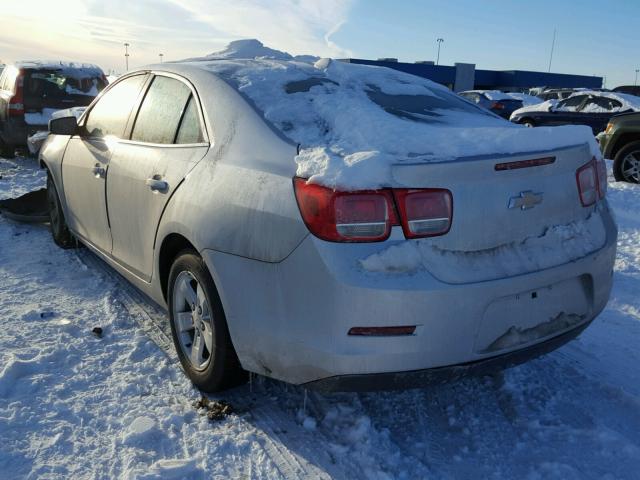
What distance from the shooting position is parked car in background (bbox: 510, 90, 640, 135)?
13242 mm

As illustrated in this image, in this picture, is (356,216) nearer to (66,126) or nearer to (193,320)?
(193,320)

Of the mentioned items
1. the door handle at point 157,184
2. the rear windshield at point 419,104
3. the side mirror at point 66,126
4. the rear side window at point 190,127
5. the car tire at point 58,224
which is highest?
the rear windshield at point 419,104

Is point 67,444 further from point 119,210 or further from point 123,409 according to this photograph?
point 119,210

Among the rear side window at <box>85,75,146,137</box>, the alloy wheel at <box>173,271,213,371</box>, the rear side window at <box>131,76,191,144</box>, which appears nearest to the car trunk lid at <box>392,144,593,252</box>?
the alloy wheel at <box>173,271,213,371</box>

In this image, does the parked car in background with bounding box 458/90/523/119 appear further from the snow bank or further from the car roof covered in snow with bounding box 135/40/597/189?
the snow bank

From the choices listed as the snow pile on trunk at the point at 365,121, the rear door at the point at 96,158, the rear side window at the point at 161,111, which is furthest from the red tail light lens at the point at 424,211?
the rear door at the point at 96,158

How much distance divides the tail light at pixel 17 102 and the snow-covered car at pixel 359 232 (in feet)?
27.9

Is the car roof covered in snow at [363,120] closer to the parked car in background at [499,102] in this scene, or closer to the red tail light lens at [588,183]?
the red tail light lens at [588,183]

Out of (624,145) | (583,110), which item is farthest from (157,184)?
(583,110)

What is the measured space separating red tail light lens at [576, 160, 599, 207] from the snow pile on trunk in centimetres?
12

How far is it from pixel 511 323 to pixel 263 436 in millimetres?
1185

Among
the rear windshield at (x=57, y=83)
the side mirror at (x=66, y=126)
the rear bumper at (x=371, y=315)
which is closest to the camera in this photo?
the rear bumper at (x=371, y=315)

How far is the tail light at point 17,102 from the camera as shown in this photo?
10180mm

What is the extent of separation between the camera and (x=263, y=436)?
8.37 feet
